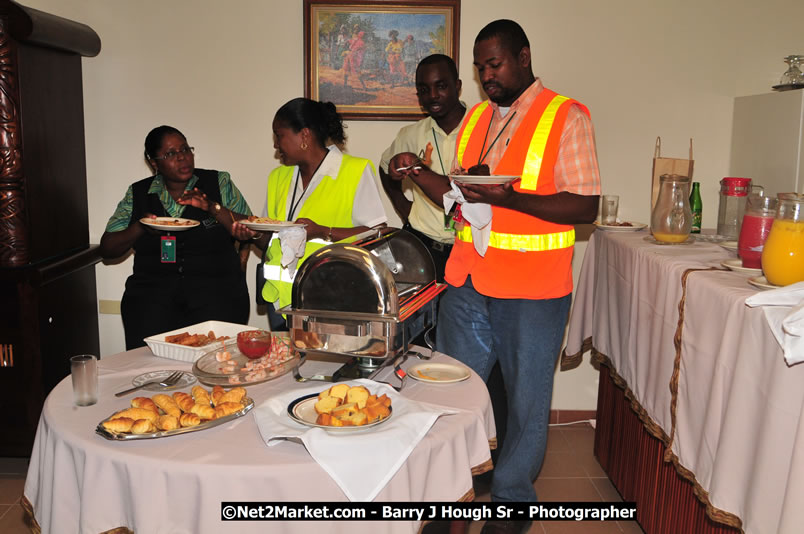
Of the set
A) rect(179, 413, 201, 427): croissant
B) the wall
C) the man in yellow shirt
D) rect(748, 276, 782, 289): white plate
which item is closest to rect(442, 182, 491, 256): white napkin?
the man in yellow shirt

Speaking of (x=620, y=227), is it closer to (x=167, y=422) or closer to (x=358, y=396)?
(x=358, y=396)

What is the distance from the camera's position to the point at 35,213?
3590mm

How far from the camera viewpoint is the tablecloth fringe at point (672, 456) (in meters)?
2.00

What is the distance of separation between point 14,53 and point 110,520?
269 cm

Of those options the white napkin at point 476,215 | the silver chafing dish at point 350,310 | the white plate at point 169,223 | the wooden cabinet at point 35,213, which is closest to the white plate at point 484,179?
the white napkin at point 476,215

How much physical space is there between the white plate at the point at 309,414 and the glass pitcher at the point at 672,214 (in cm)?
182

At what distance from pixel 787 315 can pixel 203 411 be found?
1.50m

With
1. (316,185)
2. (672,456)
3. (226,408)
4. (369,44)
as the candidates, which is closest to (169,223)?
(316,185)

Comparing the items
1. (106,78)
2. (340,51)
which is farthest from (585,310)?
(106,78)

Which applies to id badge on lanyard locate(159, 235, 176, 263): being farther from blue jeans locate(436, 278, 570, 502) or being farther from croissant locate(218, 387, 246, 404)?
croissant locate(218, 387, 246, 404)

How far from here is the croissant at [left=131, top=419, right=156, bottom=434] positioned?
168 centimetres

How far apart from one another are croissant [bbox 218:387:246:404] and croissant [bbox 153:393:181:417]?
112 mm

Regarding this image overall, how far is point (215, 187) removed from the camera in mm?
3764

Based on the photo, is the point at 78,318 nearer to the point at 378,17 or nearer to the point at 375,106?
the point at 375,106
